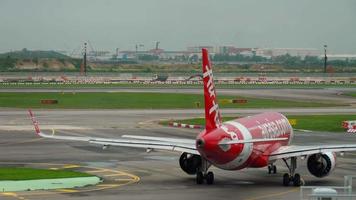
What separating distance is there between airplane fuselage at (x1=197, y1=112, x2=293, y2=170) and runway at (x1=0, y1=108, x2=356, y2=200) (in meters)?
1.60

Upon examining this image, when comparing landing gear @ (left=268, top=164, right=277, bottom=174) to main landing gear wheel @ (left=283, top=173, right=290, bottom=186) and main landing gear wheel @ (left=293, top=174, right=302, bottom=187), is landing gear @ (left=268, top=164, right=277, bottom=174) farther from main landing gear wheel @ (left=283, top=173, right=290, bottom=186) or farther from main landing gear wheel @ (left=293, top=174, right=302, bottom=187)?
main landing gear wheel @ (left=293, top=174, right=302, bottom=187)

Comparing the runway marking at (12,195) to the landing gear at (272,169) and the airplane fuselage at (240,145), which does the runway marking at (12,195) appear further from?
the landing gear at (272,169)

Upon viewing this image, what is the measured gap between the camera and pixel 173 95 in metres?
153

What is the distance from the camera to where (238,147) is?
46.1 metres

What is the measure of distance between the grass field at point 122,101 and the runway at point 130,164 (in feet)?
75.4

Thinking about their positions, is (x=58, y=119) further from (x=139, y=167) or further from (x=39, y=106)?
(x=139, y=167)

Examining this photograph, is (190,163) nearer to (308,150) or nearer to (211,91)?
(211,91)

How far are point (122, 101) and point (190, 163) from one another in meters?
82.0

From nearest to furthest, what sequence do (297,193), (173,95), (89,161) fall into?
(297,193) < (89,161) < (173,95)

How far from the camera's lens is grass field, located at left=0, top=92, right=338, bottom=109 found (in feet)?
403

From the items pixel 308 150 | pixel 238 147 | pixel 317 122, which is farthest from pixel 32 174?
pixel 317 122

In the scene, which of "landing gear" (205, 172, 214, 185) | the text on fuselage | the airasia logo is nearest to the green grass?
"landing gear" (205, 172, 214, 185)

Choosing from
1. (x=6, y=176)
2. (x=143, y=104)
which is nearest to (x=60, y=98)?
(x=143, y=104)

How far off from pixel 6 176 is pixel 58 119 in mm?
48785
